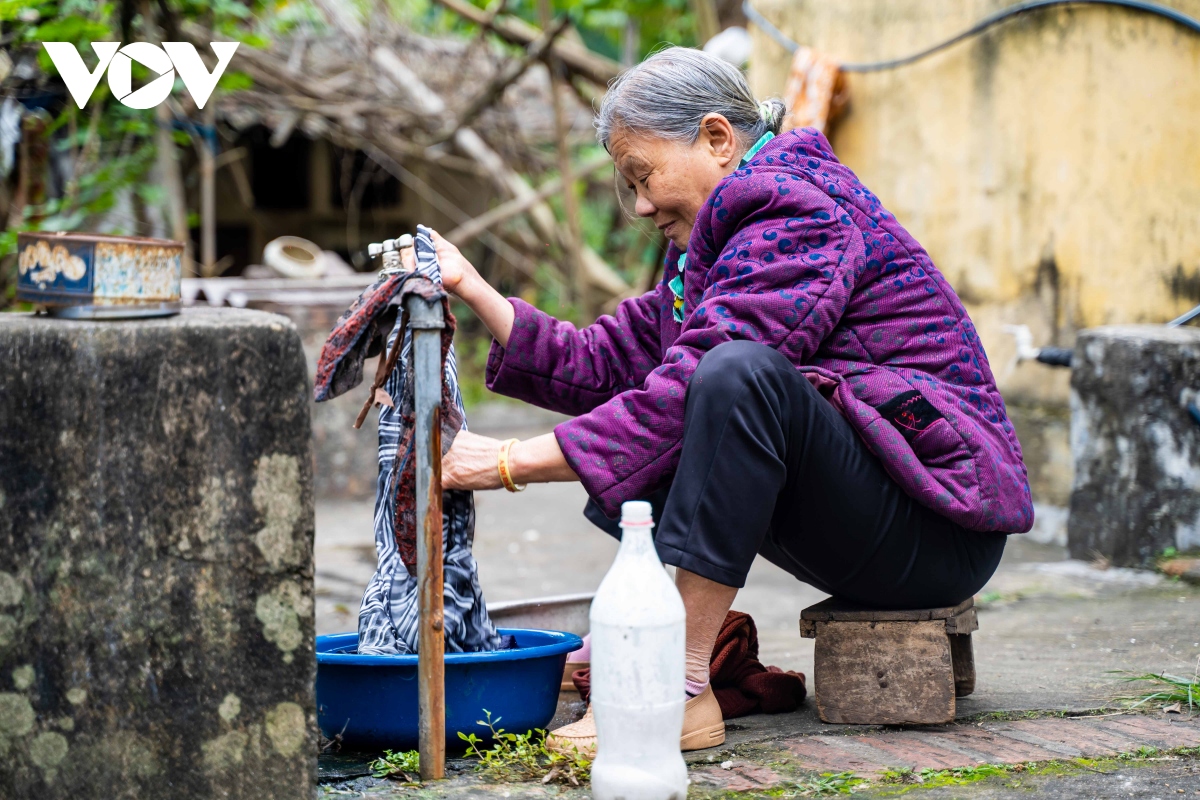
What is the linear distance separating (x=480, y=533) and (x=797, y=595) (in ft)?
5.80

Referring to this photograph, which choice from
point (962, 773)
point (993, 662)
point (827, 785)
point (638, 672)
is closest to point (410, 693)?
point (638, 672)

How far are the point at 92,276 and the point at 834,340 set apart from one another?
4.14 ft

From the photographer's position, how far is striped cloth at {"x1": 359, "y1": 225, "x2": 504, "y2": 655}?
2.17 m

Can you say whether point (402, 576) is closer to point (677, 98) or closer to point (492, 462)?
point (492, 462)

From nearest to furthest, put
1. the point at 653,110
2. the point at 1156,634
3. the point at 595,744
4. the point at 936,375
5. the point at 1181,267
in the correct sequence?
the point at 595,744 < the point at 936,375 < the point at 653,110 < the point at 1156,634 < the point at 1181,267

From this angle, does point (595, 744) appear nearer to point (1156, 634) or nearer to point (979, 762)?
point (979, 762)

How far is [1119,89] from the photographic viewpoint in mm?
4605

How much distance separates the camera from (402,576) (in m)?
2.18

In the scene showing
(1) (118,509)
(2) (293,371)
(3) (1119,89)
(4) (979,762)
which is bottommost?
(4) (979,762)

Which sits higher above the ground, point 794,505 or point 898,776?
point 794,505

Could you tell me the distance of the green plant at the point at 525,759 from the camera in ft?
6.35

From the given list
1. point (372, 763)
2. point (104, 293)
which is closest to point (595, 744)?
point (372, 763)

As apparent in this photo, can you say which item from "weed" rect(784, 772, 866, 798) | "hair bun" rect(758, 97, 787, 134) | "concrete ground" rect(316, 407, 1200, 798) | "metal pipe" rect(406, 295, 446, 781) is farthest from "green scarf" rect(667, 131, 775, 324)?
"weed" rect(784, 772, 866, 798)

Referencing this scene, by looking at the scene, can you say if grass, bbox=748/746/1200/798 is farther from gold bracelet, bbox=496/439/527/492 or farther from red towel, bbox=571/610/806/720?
gold bracelet, bbox=496/439/527/492
